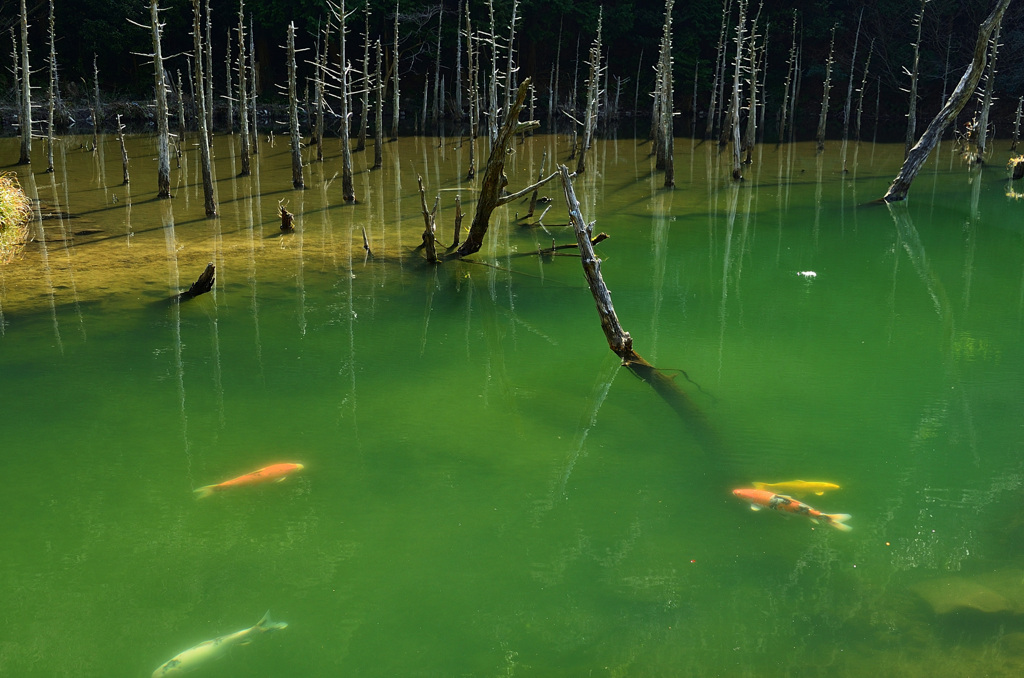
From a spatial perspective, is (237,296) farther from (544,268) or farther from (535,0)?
(535,0)

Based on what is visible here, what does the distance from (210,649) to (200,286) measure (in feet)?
26.2

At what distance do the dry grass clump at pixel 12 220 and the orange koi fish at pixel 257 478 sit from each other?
9.30m

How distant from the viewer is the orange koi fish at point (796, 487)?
7359 millimetres

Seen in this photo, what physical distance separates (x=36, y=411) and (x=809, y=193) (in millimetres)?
19315

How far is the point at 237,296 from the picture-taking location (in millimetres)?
12906

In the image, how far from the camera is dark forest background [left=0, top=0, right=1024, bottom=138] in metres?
38.3

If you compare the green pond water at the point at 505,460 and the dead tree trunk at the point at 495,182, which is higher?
the dead tree trunk at the point at 495,182

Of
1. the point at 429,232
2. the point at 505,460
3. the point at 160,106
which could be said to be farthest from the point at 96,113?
the point at 505,460

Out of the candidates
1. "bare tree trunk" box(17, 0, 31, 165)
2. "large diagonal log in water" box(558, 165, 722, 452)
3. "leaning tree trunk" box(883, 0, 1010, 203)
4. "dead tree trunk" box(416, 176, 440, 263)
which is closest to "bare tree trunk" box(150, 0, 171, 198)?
"bare tree trunk" box(17, 0, 31, 165)

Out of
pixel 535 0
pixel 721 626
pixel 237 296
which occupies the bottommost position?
pixel 721 626

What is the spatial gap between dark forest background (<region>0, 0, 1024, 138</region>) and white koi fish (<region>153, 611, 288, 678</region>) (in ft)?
112

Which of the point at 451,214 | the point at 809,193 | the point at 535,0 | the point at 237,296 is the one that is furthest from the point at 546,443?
the point at 535,0

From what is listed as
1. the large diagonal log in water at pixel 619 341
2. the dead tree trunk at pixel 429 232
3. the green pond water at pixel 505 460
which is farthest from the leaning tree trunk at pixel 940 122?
the large diagonal log in water at pixel 619 341

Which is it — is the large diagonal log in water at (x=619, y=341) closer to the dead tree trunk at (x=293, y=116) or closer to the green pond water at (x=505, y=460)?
the green pond water at (x=505, y=460)
